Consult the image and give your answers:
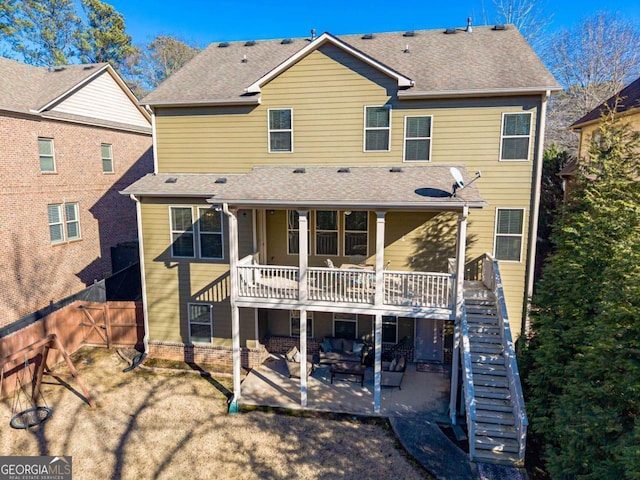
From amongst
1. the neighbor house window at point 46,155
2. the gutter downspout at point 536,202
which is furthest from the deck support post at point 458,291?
the neighbor house window at point 46,155

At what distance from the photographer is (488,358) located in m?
10.3

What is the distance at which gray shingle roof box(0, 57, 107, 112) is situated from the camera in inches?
607

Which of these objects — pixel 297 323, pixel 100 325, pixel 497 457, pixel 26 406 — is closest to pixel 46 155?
pixel 100 325

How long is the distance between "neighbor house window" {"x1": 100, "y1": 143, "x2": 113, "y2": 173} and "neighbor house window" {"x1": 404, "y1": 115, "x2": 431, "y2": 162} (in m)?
14.9

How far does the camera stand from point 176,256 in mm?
13531

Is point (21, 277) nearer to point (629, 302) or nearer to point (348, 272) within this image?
point (348, 272)

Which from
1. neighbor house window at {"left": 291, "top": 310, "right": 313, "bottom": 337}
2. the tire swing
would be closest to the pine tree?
neighbor house window at {"left": 291, "top": 310, "right": 313, "bottom": 337}

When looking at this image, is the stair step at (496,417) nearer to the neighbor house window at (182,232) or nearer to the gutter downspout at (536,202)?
the gutter downspout at (536,202)

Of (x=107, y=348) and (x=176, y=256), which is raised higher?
(x=176, y=256)

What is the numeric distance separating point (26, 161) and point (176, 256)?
7.46m

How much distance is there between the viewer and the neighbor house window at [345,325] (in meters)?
13.7

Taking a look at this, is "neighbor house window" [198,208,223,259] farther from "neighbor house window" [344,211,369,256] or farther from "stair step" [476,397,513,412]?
"stair step" [476,397,513,412]

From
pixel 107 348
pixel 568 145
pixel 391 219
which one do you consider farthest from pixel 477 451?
pixel 568 145

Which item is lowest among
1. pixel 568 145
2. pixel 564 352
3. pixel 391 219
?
pixel 564 352
